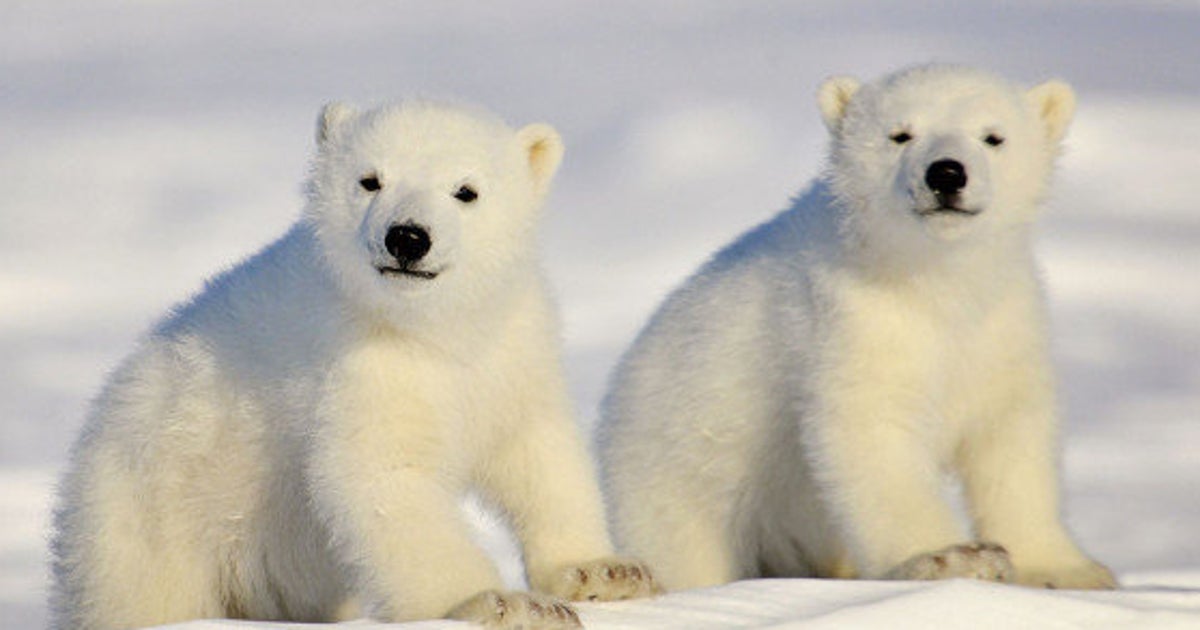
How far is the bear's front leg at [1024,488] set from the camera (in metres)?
11.3

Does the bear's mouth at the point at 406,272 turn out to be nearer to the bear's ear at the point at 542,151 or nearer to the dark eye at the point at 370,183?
the dark eye at the point at 370,183

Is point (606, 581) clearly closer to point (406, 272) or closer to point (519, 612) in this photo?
point (519, 612)

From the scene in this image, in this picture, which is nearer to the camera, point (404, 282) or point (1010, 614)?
point (1010, 614)

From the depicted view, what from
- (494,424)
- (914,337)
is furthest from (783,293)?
(494,424)

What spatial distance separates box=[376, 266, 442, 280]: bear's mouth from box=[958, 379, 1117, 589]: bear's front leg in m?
3.16

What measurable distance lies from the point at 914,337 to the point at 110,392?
150 inches

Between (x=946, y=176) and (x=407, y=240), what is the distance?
104 inches

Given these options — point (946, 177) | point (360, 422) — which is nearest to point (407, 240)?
point (360, 422)

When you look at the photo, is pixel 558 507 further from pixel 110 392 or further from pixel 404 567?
pixel 110 392

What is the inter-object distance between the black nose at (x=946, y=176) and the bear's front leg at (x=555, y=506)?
2.02 m

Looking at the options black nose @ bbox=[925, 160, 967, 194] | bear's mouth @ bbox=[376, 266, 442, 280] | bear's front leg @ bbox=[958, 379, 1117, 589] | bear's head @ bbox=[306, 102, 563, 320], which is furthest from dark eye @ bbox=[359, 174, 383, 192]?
bear's front leg @ bbox=[958, 379, 1117, 589]

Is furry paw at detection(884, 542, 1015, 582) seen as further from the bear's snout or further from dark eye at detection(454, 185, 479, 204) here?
dark eye at detection(454, 185, 479, 204)

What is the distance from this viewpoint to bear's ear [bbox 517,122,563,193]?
10555mm

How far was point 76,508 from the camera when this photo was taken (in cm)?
1095
